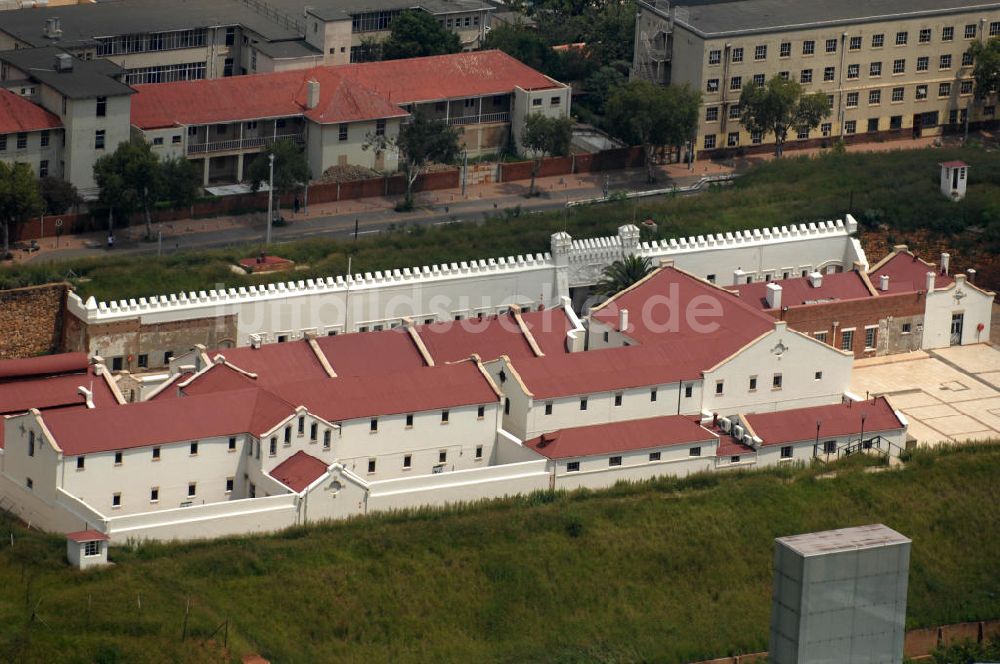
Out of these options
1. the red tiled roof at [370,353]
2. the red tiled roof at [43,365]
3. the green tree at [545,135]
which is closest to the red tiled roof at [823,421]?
the red tiled roof at [370,353]

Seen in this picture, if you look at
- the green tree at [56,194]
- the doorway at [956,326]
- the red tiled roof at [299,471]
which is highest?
the green tree at [56,194]

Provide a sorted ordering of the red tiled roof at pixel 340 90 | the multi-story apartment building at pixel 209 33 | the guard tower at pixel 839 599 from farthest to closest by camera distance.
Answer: the multi-story apartment building at pixel 209 33 < the red tiled roof at pixel 340 90 < the guard tower at pixel 839 599

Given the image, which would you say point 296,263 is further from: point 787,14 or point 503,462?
point 787,14

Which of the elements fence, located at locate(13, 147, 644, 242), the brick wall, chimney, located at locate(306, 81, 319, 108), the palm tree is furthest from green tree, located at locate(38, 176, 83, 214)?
the palm tree

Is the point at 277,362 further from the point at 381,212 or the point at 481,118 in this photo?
the point at 481,118

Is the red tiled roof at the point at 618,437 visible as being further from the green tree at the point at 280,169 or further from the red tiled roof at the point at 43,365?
the green tree at the point at 280,169
